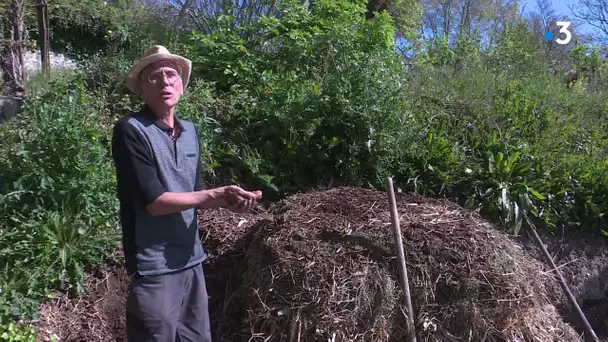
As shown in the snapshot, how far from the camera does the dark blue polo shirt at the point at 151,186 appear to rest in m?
2.42

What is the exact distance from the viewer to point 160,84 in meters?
2.64

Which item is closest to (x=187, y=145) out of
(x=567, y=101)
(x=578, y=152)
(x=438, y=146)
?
(x=438, y=146)

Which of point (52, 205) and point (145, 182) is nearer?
point (145, 182)

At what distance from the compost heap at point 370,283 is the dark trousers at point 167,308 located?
2.80ft

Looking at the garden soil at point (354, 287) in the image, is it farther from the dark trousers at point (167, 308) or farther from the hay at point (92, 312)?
the dark trousers at point (167, 308)

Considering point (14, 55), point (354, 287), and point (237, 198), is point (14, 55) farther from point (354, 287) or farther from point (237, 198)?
point (237, 198)

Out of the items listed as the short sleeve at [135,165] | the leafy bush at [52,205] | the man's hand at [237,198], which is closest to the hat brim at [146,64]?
the short sleeve at [135,165]

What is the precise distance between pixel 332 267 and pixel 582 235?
2.97 meters

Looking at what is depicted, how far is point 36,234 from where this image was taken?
3738mm

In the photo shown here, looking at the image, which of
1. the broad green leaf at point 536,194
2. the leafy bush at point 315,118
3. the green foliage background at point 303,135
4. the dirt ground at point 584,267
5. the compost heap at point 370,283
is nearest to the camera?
the compost heap at point 370,283

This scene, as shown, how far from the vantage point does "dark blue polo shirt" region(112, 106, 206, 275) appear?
7.93 ft

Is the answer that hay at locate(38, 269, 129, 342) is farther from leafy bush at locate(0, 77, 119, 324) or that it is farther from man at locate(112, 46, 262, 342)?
man at locate(112, 46, 262, 342)

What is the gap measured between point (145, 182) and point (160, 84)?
0.52 meters

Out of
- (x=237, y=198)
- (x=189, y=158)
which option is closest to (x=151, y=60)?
(x=189, y=158)
